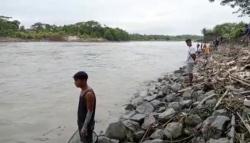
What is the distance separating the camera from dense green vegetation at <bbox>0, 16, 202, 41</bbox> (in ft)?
355

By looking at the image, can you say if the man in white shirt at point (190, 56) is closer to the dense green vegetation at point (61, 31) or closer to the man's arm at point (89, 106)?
the man's arm at point (89, 106)

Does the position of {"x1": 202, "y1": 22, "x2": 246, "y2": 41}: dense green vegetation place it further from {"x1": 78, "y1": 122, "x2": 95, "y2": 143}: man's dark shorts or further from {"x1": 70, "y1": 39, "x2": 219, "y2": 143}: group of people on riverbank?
{"x1": 70, "y1": 39, "x2": 219, "y2": 143}: group of people on riverbank

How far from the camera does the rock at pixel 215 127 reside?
303 inches

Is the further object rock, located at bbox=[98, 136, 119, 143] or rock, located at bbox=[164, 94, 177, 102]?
rock, located at bbox=[164, 94, 177, 102]

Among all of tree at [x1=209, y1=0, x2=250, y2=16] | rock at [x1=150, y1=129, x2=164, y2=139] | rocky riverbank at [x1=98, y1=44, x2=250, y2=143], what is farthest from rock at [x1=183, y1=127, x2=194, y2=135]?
tree at [x1=209, y1=0, x2=250, y2=16]

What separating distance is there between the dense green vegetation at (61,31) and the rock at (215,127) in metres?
99.1

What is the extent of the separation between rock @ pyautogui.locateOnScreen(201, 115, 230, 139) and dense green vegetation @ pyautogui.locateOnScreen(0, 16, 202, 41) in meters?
99.1

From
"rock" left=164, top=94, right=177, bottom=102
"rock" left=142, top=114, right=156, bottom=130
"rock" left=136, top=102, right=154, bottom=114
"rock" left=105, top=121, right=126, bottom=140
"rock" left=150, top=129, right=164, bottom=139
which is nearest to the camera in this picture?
"rock" left=150, top=129, right=164, bottom=139

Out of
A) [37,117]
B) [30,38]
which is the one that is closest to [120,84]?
[37,117]

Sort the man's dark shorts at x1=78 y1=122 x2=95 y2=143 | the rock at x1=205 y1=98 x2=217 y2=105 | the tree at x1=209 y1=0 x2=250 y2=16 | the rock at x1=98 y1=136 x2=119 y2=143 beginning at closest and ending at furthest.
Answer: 1. the man's dark shorts at x1=78 y1=122 x2=95 y2=143
2. the rock at x1=98 y1=136 x2=119 y2=143
3. the rock at x1=205 y1=98 x2=217 y2=105
4. the tree at x1=209 y1=0 x2=250 y2=16

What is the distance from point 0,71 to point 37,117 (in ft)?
51.2

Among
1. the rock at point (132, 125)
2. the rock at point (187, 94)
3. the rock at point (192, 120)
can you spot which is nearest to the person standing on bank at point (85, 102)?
the rock at point (132, 125)

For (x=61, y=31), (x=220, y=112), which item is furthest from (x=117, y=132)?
(x=61, y=31)

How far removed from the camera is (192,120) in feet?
28.8
